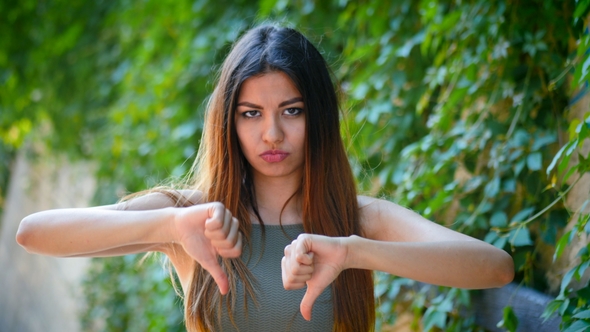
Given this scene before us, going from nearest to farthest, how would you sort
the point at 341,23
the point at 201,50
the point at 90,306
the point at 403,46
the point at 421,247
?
the point at 421,247 < the point at 403,46 < the point at 341,23 < the point at 201,50 < the point at 90,306

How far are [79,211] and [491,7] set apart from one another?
4.45 feet

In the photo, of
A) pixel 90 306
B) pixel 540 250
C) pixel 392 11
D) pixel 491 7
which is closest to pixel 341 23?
pixel 392 11

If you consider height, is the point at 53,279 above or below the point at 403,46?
below

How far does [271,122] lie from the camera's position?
165 centimetres

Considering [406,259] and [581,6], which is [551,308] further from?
[581,6]

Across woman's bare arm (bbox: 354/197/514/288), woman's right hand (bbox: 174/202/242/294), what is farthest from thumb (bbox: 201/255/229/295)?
woman's bare arm (bbox: 354/197/514/288)

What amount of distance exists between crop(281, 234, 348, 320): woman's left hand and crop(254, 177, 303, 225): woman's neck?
0.47 metres

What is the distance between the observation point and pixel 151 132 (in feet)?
13.3

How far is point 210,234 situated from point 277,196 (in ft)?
1.79

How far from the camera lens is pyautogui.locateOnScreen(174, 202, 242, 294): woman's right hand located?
1.29 metres

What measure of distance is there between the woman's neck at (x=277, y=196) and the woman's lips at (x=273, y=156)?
0.15 meters

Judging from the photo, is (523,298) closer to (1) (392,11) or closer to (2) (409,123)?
(2) (409,123)

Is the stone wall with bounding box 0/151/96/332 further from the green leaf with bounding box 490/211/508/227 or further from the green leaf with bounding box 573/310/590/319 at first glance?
the green leaf with bounding box 573/310/590/319

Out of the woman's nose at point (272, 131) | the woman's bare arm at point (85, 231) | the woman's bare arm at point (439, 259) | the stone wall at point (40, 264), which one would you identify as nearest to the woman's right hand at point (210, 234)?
the woman's bare arm at point (85, 231)
